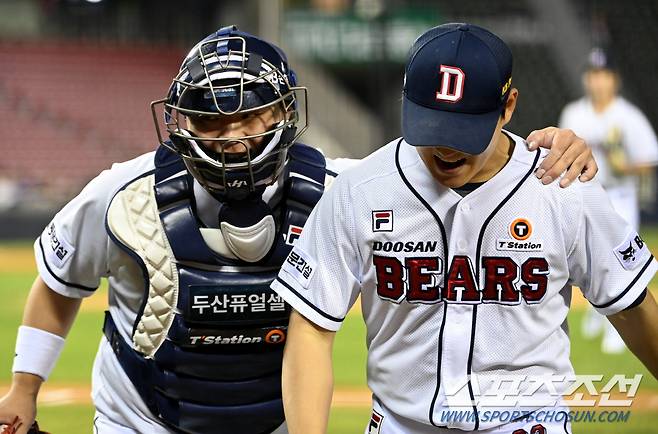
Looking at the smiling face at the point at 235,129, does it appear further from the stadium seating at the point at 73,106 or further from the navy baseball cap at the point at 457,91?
the stadium seating at the point at 73,106

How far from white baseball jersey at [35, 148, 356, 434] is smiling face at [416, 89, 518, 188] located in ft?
2.72

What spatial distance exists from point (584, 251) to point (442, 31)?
70 cm

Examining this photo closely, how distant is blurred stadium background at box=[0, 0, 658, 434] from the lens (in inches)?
617

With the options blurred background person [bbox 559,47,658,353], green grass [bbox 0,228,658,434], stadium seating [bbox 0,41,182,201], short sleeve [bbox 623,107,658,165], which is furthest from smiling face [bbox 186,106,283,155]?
stadium seating [bbox 0,41,182,201]

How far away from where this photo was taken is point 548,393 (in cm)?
283

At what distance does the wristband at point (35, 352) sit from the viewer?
3.58 m

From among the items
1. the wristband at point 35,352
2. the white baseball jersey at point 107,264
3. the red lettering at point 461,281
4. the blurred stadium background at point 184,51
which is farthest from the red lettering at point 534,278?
the blurred stadium background at point 184,51

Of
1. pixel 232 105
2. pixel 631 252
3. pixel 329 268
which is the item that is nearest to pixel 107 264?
pixel 232 105

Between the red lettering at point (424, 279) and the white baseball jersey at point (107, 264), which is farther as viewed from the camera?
the white baseball jersey at point (107, 264)

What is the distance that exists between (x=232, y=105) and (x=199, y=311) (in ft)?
2.17

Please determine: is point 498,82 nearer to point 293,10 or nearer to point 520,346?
point 520,346

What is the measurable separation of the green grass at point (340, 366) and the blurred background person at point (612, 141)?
580mm

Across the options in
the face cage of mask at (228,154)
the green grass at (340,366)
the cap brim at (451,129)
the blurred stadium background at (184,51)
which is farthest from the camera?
the blurred stadium background at (184,51)

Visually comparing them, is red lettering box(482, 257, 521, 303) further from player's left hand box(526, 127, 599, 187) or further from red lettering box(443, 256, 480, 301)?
player's left hand box(526, 127, 599, 187)
